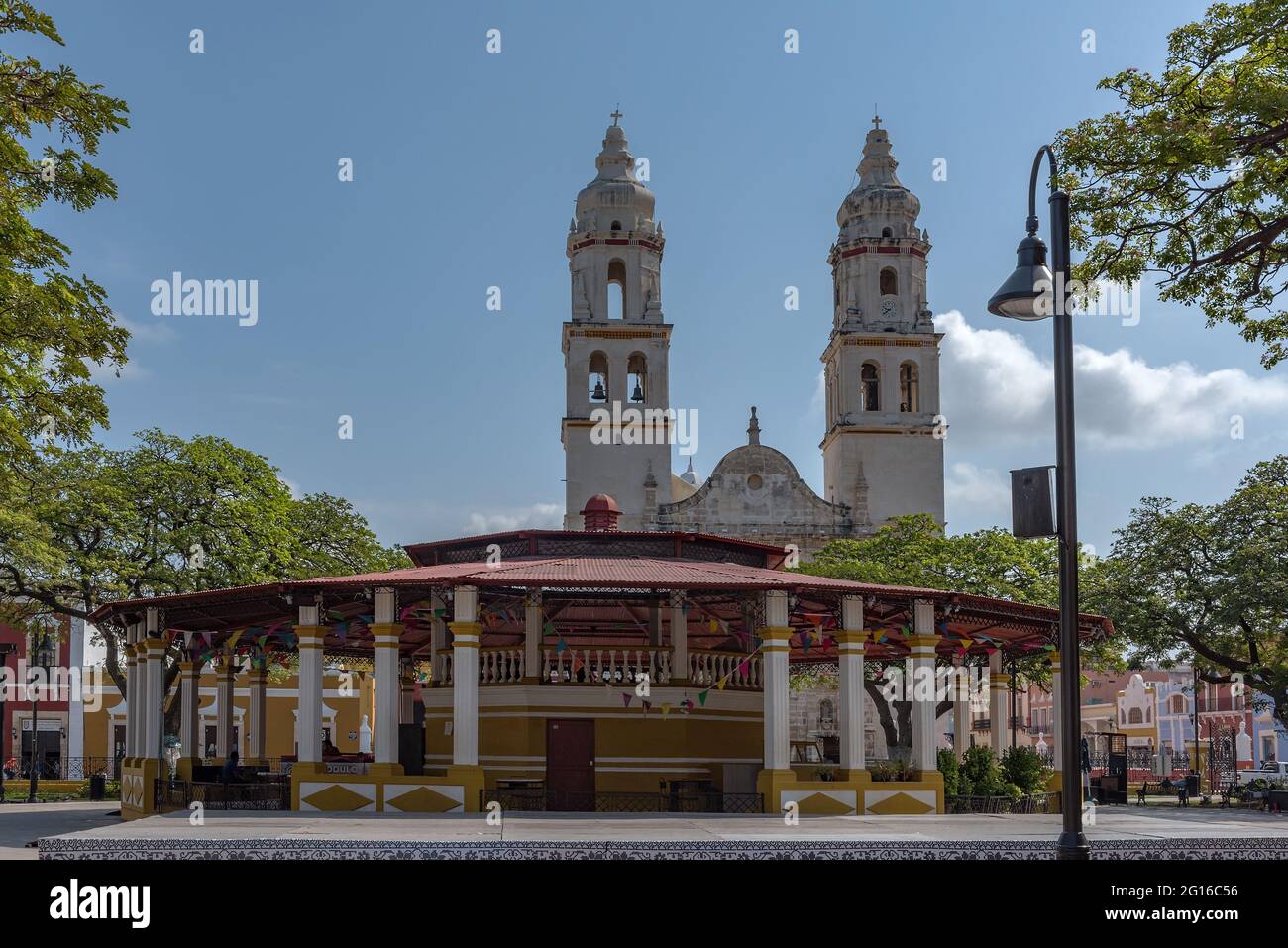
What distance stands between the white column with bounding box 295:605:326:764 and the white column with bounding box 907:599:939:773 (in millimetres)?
9814

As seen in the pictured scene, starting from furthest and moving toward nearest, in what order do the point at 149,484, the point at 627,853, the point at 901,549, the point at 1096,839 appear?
the point at 901,549, the point at 149,484, the point at 1096,839, the point at 627,853

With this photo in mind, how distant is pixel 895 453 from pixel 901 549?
1739cm

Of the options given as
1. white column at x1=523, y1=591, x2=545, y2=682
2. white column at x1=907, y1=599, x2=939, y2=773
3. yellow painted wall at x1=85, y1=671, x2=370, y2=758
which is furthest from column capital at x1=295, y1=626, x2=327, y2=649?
yellow painted wall at x1=85, y1=671, x2=370, y2=758

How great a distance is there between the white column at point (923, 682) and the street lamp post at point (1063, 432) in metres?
11.1

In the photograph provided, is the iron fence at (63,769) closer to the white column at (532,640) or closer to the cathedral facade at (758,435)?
the cathedral facade at (758,435)

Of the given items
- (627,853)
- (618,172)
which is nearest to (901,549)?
(618,172)

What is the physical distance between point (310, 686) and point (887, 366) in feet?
148

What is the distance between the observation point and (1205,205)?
18.8 metres

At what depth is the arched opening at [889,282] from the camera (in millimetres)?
66438

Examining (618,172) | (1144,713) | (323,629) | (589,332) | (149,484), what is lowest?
(1144,713)

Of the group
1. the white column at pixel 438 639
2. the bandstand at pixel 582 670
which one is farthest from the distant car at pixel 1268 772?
the white column at pixel 438 639

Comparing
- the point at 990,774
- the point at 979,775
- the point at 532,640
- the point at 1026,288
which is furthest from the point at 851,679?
the point at 1026,288
